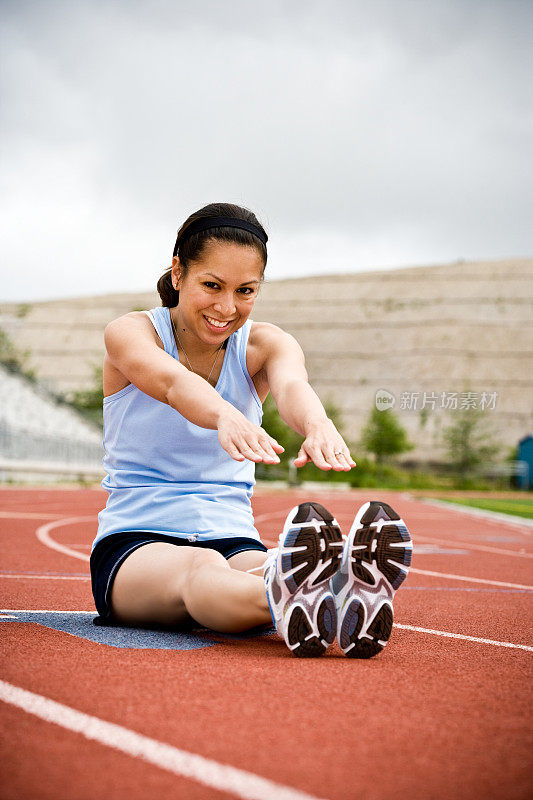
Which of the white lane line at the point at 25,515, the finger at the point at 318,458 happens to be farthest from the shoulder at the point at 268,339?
the white lane line at the point at 25,515

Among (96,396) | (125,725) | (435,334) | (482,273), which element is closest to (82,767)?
(125,725)

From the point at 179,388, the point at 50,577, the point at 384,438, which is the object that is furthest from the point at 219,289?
the point at 384,438

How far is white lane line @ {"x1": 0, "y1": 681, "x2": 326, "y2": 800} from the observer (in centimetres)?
149

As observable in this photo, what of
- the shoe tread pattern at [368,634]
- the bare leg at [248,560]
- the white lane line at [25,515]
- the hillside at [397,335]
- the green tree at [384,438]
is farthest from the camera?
the hillside at [397,335]

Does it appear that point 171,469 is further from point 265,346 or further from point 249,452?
point 249,452

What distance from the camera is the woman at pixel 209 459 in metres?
2.47

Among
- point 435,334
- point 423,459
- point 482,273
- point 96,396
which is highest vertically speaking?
point 482,273

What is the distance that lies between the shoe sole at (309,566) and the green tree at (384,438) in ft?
152

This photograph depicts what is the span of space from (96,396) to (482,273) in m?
49.4

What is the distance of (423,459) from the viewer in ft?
194

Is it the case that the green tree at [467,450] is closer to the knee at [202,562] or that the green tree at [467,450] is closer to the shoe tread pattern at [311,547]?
the knee at [202,562]

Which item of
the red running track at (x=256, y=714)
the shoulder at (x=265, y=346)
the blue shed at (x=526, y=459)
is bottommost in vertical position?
the blue shed at (x=526, y=459)

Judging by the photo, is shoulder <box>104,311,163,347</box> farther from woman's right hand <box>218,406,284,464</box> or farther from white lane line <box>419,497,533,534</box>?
white lane line <box>419,497,533,534</box>

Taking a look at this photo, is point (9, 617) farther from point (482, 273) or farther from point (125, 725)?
point (482, 273)
